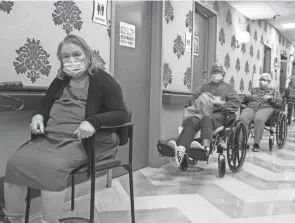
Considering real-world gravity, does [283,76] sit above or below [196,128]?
above

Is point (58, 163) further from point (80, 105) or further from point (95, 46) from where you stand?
point (95, 46)

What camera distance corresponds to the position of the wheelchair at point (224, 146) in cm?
287

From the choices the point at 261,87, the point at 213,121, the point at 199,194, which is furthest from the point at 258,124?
the point at 199,194

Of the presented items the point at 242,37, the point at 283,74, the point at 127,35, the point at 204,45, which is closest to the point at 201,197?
the point at 127,35

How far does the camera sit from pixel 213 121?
308 centimetres

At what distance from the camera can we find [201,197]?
2600mm

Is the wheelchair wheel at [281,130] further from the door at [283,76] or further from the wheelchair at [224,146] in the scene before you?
the door at [283,76]

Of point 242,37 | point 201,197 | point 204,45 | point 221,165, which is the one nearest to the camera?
point 201,197

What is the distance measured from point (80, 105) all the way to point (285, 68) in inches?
430

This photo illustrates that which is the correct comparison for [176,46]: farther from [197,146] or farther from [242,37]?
[242,37]

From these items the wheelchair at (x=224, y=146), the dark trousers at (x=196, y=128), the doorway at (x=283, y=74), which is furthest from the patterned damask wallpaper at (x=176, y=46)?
the doorway at (x=283, y=74)

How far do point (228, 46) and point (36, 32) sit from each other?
172 inches

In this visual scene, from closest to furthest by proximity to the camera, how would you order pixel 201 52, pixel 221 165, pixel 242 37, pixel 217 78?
pixel 221 165 → pixel 217 78 → pixel 201 52 → pixel 242 37

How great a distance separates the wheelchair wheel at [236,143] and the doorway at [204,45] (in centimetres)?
159
